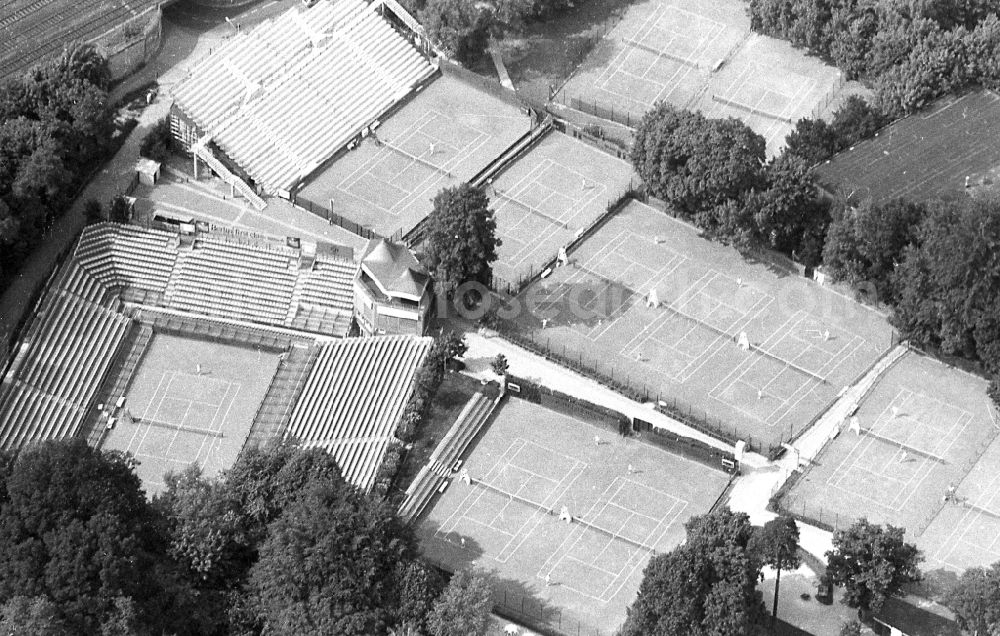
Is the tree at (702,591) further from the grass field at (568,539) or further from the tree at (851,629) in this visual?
the grass field at (568,539)

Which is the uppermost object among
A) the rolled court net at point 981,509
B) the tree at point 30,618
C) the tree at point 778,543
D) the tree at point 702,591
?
the rolled court net at point 981,509

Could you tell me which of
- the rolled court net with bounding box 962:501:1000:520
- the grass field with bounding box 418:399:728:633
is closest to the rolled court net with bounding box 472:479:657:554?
the grass field with bounding box 418:399:728:633

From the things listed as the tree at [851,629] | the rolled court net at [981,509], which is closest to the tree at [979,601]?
the tree at [851,629]

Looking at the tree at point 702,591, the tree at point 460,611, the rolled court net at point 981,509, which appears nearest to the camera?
the tree at point 702,591

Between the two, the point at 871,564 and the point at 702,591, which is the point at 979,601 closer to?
the point at 871,564

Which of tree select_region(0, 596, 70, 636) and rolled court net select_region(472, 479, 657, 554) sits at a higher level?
rolled court net select_region(472, 479, 657, 554)

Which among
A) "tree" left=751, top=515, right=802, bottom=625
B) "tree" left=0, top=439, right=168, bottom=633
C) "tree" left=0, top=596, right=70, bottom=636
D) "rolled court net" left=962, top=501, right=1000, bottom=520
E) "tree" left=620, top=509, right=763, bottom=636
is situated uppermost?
"rolled court net" left=962, top=501, right=1000, bottom=520

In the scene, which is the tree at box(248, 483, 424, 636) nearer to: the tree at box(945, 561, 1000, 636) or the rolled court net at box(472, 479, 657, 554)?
the rolled court net at box(472, 479, 657, 554)

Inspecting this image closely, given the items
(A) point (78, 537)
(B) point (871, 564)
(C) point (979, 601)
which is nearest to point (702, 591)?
(B) point (871, 564)
